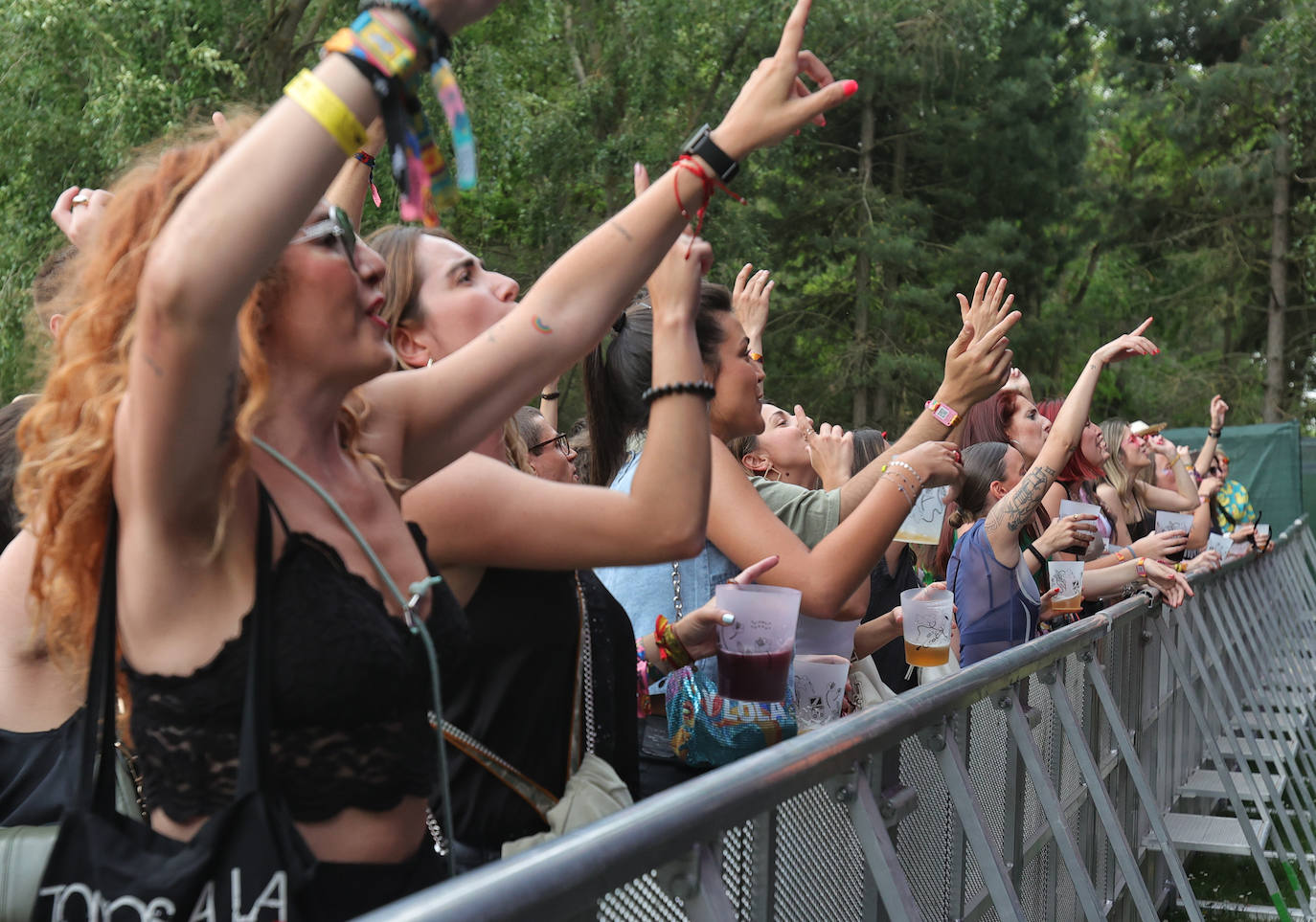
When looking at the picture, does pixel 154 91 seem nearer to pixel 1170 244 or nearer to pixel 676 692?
pixel 676 692

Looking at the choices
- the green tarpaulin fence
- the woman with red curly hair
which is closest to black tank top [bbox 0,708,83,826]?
the woman with red curly hair

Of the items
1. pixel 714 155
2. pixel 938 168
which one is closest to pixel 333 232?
pixel 714 155

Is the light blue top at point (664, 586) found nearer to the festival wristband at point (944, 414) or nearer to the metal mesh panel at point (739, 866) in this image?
the festival wristband at point (944, 414)

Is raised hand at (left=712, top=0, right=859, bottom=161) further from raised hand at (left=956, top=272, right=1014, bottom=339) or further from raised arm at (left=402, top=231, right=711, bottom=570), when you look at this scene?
raised hand at (left=956, top=272, right=1014, bottom=339)

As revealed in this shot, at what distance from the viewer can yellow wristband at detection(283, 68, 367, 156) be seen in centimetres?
126

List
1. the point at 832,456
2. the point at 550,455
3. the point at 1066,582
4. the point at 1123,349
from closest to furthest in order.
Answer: the point at 832,456
the point at 550,455
the point at 1066,582
the point at 1123,349

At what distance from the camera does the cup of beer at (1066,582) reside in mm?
5023

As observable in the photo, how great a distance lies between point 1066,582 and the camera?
5055mm

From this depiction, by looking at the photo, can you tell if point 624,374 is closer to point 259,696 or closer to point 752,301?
Result: point 752,301

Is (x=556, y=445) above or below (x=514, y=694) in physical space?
below

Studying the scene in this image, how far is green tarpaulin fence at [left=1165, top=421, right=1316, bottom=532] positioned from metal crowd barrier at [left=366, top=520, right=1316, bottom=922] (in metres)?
9.82

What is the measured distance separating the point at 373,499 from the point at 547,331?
426 mm

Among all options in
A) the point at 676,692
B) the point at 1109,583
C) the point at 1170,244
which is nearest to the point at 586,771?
the point at 676,692

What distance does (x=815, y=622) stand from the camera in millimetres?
3316
